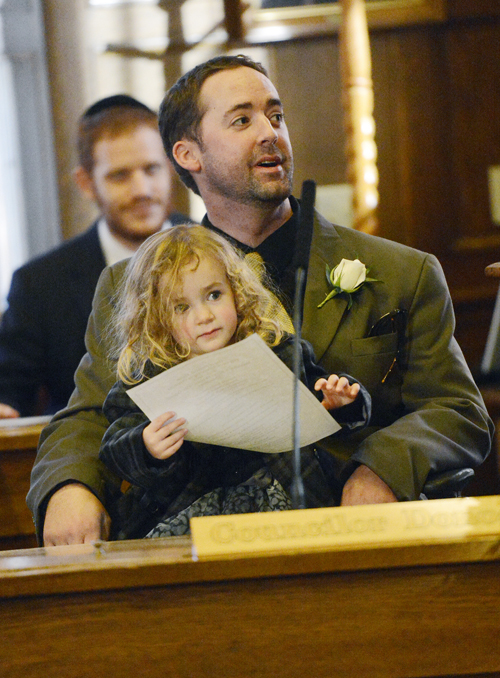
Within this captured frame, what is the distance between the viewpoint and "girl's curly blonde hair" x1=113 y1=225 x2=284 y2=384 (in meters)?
1.26

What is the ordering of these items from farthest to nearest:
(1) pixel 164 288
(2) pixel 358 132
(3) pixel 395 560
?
(2) pixel 358 132, (1) pixel 164 288, (3) pixel 395 560

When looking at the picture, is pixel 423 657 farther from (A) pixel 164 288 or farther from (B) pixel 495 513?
(A) pixel 164 288

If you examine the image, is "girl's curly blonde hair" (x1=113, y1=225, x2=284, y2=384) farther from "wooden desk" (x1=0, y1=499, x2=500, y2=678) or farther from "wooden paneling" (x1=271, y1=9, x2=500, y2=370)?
"wooden paneling" (x1=271, y1=9, x2=500, y2=370)

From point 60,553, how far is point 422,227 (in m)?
2.76

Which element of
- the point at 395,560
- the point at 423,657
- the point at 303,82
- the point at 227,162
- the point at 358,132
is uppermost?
the point at 303,82

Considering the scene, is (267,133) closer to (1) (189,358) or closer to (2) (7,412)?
(1) (189,358)

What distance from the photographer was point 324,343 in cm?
148

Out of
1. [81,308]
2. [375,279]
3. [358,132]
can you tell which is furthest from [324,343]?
[358,132]

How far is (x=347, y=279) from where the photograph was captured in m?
1.48

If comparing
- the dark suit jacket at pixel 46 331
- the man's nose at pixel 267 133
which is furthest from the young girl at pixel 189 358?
the dark suit jacket at pixel 46 331

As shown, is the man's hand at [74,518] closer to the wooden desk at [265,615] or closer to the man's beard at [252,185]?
the wooden desk at [265,615]

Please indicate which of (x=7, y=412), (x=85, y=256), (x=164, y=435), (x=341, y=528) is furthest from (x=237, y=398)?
(x=85, y=256)

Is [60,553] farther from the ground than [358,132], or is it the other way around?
[358,132]

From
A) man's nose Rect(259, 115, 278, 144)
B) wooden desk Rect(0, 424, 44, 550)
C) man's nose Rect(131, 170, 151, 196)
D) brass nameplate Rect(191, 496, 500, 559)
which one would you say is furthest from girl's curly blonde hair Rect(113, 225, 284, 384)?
man's nose Rect(131, 170, 151, 196)
